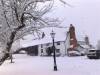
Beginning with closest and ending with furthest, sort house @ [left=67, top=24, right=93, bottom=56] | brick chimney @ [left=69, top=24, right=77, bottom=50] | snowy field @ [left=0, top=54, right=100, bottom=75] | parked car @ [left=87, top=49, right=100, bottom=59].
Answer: snowy field @ [left=0, top=54, right=100, bottom=75], parked car @ [left=87, top=49, right=100, bottom=59], house @ [left=67, top=24, right=93, bottom=56], brick chimney @ [left=69, top=24, right=77, bottom=50]

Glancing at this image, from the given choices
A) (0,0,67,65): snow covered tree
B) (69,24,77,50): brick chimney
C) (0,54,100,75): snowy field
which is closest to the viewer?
(0,0,67,65): snow covered tree

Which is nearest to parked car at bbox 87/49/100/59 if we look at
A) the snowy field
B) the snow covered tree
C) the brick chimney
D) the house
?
the snowy field

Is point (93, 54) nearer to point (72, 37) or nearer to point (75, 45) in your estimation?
point (75, 45)

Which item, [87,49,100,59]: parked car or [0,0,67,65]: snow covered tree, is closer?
[0,0,67,65]: snow covered tree

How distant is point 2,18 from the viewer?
465 inches

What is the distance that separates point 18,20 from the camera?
1178cm

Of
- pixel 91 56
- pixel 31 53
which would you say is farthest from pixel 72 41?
pixel 91 56

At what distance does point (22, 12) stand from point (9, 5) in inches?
19.6

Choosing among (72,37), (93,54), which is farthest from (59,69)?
(72,37)

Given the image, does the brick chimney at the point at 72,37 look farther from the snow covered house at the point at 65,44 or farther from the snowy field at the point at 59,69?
the snowy field at the point at 59,69

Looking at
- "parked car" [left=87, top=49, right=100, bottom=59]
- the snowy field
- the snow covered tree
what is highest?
the snow covered tree

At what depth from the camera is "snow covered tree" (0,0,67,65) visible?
11.4 m

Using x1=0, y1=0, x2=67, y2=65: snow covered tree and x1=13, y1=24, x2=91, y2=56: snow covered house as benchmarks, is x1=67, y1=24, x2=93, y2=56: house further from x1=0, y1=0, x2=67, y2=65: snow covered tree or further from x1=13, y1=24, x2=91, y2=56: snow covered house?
x1=0, y1=0, x2=67, y2=65: snow covered tree

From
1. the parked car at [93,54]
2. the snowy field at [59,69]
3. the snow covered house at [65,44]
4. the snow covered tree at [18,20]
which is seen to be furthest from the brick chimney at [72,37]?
the snow covered tree at [18,20]
